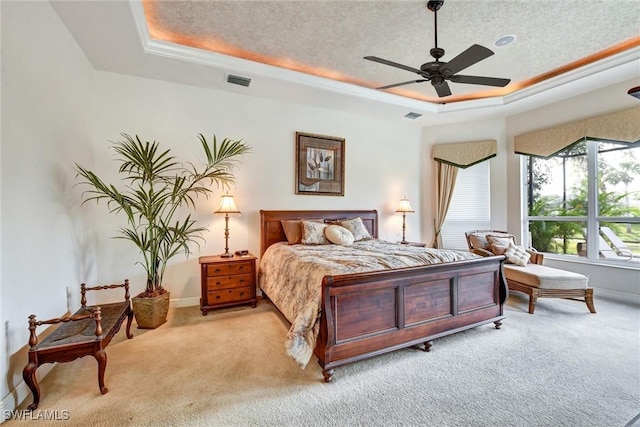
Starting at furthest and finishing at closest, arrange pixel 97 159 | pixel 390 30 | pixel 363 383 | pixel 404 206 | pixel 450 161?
pixel 450 161, pixel 404 206, pixel 97 159, pixel 390 30, pixel 363 383

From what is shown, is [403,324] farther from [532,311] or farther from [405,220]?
[405,220]

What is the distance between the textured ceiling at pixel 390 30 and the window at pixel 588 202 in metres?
1.44

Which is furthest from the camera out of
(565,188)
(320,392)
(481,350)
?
(565,188)

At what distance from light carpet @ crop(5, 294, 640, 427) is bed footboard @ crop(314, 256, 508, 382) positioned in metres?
0.17

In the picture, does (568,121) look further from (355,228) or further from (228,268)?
(228,268)

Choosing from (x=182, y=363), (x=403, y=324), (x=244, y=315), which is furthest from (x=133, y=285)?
(x=403, y=324)

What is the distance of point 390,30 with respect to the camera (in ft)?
9.20

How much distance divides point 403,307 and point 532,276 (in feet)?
7.07

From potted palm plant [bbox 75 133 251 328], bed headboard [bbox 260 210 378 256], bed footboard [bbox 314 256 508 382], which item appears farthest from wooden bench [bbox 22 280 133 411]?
bed headboard [bbox 260 210 378 256]

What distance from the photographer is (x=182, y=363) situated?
7.22 feet

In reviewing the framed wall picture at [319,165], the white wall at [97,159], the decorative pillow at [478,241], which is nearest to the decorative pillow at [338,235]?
the white wall at [97,159]

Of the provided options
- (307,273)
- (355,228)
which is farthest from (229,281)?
(355,228)

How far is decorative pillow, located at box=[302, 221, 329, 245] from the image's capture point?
367cm

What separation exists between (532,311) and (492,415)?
218cm
